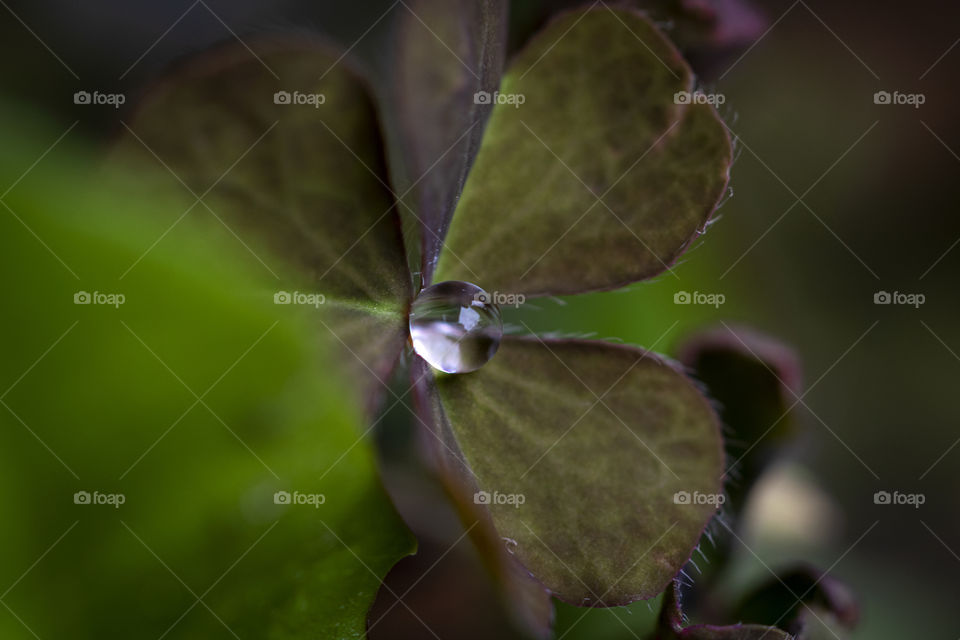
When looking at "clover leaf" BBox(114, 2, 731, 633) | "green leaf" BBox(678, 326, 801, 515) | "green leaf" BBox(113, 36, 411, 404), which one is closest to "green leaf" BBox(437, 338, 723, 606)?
"clover leaf" BBox(114, 2, 731, 633)

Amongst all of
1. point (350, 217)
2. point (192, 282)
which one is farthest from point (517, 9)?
point (192, 282)

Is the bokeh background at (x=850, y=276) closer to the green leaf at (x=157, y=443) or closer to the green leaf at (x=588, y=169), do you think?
the green leaf at (x=588, y=169)

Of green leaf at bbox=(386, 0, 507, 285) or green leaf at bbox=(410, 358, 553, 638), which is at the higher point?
green leaf at bbox=(386, 0, 507, 285)

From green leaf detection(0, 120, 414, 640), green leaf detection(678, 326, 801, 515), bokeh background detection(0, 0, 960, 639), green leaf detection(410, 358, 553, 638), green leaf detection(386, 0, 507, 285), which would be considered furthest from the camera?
bokeh background detection(0, 0, 960, 639)

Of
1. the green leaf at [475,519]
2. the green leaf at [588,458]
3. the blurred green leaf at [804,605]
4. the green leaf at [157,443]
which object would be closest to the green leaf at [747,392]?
the blurred green leaf at [804,605]

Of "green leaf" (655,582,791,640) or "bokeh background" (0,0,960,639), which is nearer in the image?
"green leaf" (655,582,791,640)

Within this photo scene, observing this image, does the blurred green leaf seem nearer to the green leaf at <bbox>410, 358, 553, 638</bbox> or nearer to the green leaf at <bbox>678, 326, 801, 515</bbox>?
the green leaf at <bbox>678, 326, 801, 515</bbox>

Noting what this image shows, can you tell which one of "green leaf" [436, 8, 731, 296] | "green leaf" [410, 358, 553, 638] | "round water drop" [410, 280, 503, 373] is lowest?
"green leaf" [410, 358, 553, 638]

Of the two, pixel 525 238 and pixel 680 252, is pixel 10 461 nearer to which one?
pixel 525 238
